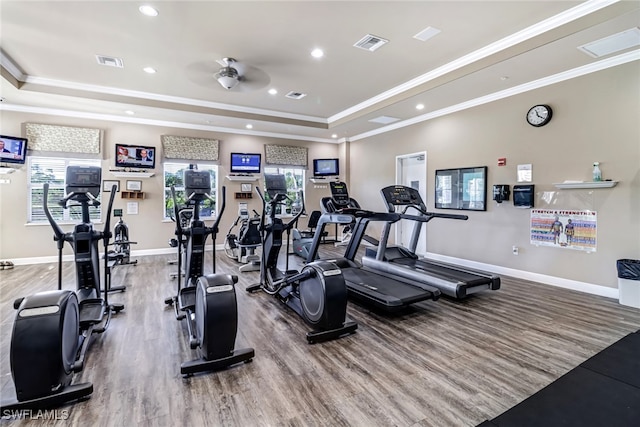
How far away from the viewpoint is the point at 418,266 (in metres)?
4.90

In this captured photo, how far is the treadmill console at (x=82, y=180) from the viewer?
11.3 ft

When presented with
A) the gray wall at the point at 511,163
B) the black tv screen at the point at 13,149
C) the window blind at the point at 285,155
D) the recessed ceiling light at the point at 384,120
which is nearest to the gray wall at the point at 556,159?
the gray wall at the point at 511,163

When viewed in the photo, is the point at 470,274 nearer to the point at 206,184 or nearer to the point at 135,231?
the point at 206,184

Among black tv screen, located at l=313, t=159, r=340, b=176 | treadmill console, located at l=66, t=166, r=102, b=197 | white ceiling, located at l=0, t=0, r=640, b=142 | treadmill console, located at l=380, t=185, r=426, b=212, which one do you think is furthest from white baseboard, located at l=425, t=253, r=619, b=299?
treadmill console, located at l=66, t=166, r=102, b=197

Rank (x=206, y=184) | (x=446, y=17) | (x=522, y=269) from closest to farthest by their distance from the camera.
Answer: (x=446, y=17), (x=206, y=184), (x=522, y=269)

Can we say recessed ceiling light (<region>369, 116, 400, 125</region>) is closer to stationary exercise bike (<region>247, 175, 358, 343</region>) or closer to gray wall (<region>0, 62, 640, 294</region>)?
gray wall (<region>0, 62, 640, 294</region>)

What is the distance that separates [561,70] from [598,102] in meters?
0.68

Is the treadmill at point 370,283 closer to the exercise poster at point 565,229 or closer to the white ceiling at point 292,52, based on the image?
the white ceiling at point 292,52

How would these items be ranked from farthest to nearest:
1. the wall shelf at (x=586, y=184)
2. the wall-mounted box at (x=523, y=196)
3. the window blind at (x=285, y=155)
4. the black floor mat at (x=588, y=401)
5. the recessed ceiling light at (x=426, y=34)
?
the window blind at (x=285, y=155)
the wall-mounted box at (x=523, y=196)
the wall shelf at (x=586, y=184)
the recessed ceiling light at (x=426, y=34)
the black floor mat at (x=588, y=401)

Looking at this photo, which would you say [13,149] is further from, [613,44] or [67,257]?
[613,44]

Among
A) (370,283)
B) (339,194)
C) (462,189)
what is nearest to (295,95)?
(339,194)

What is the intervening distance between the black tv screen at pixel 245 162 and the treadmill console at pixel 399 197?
14.7ft

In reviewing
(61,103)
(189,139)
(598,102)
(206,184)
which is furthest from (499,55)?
(61,103)

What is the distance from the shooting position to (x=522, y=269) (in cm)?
520
